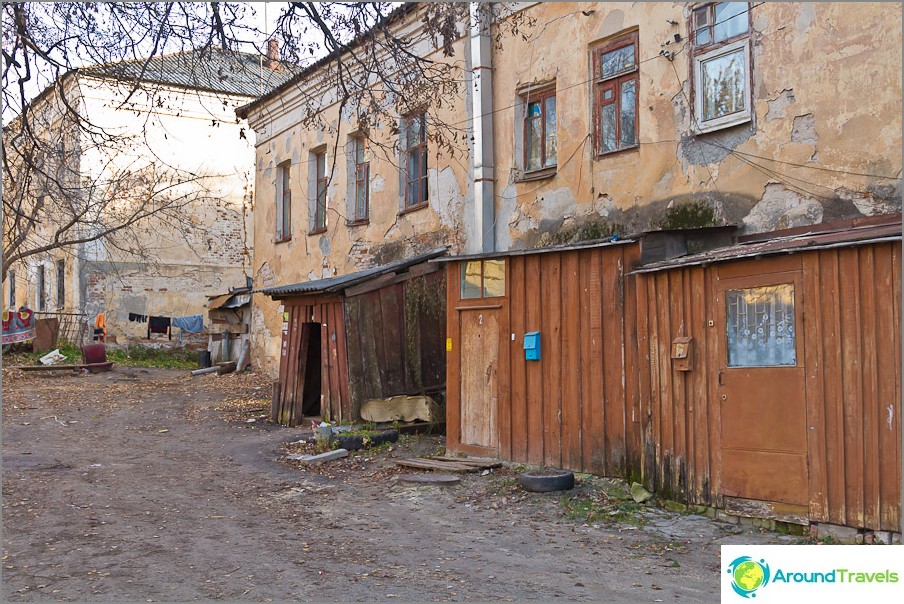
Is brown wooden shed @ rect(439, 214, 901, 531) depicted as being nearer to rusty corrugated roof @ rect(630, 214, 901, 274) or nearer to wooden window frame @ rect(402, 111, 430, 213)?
rusty corrugated roof @ rect(630, 214, 901, 274)

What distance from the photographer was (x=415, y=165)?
→ 15430 millimetres

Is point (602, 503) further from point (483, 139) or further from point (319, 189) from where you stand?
point (319, 189)

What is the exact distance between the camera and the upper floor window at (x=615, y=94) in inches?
434

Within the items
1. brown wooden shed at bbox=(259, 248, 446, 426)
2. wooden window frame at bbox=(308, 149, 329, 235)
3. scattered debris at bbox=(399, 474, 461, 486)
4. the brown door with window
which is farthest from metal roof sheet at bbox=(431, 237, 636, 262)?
wooden window frame at bbox=(308, 149, 329, 235)

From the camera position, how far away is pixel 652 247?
884 centimetres

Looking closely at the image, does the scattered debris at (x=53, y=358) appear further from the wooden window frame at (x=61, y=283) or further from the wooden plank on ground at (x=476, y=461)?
the wooden plank on ground at (x=476, y=461)

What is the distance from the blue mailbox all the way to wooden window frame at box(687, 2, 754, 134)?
10.0ft

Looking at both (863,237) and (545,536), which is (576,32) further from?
(545,536)

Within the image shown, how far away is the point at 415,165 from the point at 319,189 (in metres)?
4.19

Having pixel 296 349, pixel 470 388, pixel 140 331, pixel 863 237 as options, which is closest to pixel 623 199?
pixel 470 388

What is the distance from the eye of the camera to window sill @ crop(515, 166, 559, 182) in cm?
1210

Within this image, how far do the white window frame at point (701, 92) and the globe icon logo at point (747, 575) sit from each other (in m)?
6.01

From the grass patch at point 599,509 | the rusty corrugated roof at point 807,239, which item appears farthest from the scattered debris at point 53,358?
the rusty corrugated roof at point 807,239

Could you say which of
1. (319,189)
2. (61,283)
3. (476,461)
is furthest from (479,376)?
(61,283)
